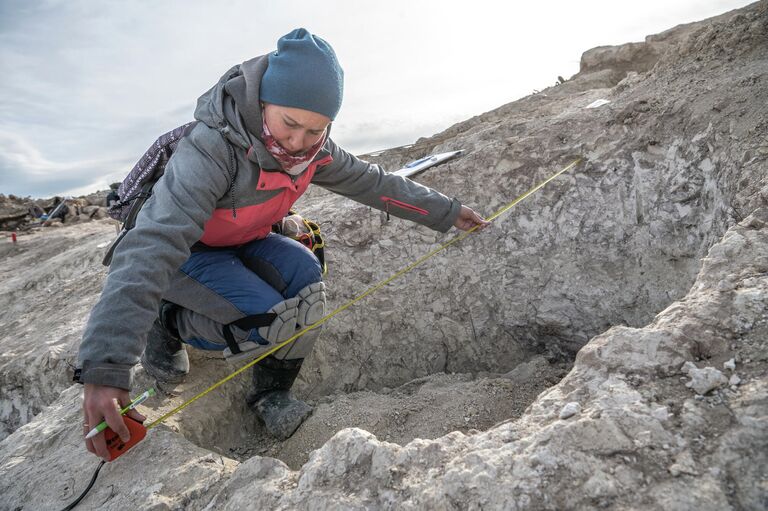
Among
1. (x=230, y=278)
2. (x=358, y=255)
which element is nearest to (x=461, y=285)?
(x=358, y=255)

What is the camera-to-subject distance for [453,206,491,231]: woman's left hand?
8.84 feet

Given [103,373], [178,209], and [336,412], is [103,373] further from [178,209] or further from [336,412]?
[336,412]

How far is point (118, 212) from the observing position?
2055 millimetres

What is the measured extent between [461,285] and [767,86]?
191cm

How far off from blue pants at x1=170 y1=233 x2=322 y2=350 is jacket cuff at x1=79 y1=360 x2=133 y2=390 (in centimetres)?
65

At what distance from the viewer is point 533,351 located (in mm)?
3127

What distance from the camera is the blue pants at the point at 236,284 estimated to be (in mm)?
2127

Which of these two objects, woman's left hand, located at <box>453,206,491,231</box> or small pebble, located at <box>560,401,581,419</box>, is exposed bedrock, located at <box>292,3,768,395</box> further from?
small pebble, located at <box>560,401,581,419</box>

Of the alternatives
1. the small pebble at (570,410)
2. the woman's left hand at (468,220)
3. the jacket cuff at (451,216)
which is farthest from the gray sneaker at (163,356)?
the small pebble at (570,410)

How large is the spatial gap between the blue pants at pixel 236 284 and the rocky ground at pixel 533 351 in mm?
438

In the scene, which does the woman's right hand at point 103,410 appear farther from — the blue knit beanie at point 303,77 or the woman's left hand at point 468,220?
the woman's left hand at point 468,220

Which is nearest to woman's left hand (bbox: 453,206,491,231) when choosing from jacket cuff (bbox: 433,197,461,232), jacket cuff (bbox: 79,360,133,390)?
jacket cuff (bbox: 433,197,461,232)

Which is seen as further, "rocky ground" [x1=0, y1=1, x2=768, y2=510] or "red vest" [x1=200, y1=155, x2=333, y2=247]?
"red vest" [x1=200, y1=155, x2=333, y2=247]

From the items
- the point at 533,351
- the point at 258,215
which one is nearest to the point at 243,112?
the point at 258,215
